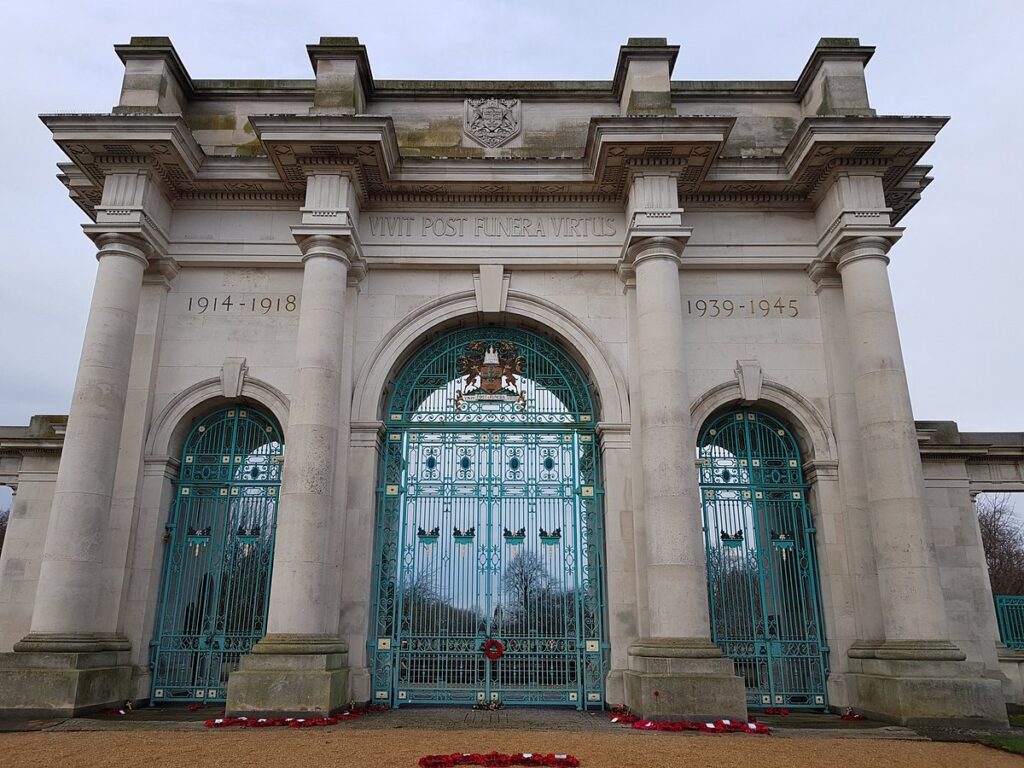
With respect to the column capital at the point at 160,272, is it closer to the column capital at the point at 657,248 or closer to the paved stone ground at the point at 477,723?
the paved stone ground at the point at 477,723

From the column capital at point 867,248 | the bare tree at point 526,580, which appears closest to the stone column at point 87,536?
the bare tree at point 526,580

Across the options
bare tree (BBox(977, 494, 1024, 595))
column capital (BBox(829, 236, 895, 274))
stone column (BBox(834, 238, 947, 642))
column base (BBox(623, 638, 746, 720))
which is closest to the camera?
column base (BBox(623, 638, 746, 720))

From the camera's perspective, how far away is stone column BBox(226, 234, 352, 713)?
1055 centimetres

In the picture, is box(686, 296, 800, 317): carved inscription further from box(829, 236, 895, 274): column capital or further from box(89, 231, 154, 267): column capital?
box(89, 231, 154, 267): column capital

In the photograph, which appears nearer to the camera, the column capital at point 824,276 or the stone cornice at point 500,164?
the stone cornice at point 500,164

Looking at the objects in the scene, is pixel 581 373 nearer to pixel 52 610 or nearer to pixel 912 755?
pixel 912 755

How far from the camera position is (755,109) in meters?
15.0

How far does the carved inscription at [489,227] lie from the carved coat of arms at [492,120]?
156cm

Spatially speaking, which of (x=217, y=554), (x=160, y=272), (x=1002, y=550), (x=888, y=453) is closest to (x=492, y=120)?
(x=160, y=272)

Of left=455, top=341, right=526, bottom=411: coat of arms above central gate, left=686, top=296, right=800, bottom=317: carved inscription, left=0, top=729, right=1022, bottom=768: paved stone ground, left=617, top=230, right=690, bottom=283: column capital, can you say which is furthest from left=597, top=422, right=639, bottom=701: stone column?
left=617, top=230, right=690, bottom=283: column capital

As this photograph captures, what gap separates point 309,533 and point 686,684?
18.9ft

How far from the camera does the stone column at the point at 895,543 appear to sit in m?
10.6

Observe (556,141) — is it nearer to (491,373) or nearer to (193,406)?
(491,373)

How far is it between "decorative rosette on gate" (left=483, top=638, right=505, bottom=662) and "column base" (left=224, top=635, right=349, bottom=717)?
2453 millimetres
